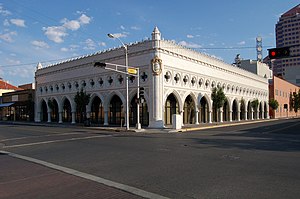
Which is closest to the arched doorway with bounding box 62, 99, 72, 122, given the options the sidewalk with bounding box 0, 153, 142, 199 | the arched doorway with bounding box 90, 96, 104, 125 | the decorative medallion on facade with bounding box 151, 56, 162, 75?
the arched doorway with bounding box 90, 96, 104, 125

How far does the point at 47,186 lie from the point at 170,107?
101ft

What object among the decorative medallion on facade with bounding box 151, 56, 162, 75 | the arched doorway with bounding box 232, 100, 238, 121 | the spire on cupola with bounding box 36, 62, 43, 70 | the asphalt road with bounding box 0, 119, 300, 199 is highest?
the spire on cupola with bounding box 36, 62, 43, 70

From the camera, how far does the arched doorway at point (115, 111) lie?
39.8 m

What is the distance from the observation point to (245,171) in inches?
336

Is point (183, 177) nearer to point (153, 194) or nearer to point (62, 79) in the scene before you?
point (153, 194)

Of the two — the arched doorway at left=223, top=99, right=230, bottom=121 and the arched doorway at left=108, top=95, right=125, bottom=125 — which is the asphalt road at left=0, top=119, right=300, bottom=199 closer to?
the arched doorway at left=108, top=95, right=125, bottom=125

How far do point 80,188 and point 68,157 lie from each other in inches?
206

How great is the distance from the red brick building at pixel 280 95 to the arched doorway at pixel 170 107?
1689 inches

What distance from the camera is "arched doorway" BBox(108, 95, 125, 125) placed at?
39.8 meters

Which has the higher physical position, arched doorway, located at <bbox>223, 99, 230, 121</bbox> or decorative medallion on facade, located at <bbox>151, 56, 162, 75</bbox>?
decorative medallion on facade, located at <bbox>151, 56, 162, 75</bbox>

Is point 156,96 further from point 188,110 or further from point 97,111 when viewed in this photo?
point 97,111

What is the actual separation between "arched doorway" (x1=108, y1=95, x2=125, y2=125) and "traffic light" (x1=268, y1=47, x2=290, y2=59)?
22993mm

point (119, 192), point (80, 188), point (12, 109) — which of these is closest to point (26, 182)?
point (80, 188)

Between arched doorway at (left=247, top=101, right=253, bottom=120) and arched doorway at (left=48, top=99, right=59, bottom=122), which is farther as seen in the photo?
arched doorway at (left=247, top=101, right=253, bottom=120)
